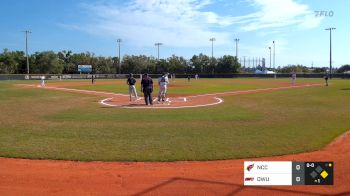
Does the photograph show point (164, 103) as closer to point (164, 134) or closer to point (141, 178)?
point (164, 134)

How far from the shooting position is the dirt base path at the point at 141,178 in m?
5.79

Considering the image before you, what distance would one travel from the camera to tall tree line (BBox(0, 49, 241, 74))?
111875 millimetres

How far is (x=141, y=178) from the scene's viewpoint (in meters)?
6.52

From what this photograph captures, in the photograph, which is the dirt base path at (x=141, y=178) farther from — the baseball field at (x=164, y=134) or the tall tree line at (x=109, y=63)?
the tall tree line at (x=109, y=63)

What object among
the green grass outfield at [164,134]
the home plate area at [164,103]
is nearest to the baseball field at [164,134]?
the green grass outfield at [164,134]

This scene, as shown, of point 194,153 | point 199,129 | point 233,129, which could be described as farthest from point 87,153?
point 233,129

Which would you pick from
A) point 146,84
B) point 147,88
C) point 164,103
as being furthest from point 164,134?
point 164,103

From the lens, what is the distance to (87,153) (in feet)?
27.1

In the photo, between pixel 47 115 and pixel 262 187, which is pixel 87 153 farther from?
pixel 47 115

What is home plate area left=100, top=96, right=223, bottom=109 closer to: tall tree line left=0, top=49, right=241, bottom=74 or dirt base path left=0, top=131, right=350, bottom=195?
dirt base path left=0, top=131, right=350, bottom=195
